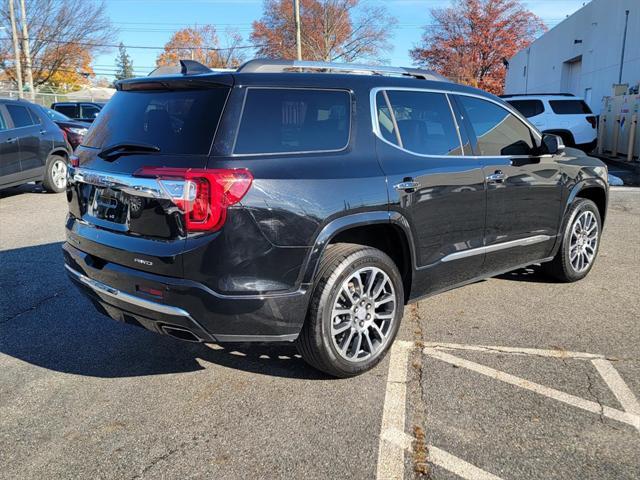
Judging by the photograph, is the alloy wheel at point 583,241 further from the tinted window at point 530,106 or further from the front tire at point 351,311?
the tinted window at point 530,106

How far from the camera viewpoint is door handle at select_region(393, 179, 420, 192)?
372 centimetres

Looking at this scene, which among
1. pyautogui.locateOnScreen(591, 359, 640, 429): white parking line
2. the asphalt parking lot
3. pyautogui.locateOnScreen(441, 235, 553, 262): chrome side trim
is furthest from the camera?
pyautogui.locateOnScreen(441, 235, 553, 262): chrome side trim

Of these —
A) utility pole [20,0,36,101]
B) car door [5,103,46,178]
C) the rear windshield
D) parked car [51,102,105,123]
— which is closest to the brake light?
the rear windshield

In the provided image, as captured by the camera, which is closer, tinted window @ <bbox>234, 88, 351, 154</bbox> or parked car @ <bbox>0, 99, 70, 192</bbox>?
tinted window @ <bbox>234, 88, 351, 154</bbox>

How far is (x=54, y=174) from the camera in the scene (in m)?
11.4

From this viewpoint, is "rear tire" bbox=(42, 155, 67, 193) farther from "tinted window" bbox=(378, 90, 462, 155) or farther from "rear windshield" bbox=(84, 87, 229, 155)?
"tinted window" bbox=(378, 90, 462, 155)

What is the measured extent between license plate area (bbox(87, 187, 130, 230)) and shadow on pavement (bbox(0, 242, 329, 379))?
3.46 ft

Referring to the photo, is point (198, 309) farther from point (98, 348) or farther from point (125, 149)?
point (98, 348)

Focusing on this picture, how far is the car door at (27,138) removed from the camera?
33.8ft

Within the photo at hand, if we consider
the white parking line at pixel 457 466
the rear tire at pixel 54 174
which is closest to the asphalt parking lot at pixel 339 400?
the white parking line at pixel 457 466

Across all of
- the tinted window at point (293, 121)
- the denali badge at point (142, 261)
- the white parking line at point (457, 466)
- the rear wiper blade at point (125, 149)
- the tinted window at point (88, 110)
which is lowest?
the white parking line at point (457, 466)

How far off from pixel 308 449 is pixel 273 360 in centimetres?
111

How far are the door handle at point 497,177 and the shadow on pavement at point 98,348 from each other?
6.51 ft

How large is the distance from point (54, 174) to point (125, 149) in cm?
902
